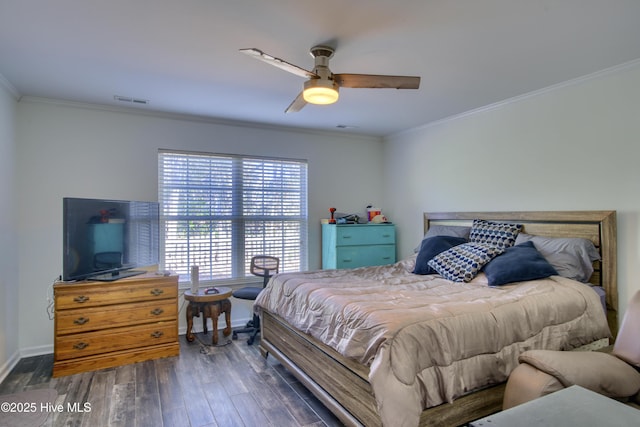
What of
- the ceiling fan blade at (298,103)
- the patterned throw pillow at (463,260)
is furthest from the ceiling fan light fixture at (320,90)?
the patterned throw pillow at (463,260)

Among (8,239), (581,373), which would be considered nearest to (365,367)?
(581,373)

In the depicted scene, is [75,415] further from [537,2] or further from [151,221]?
[537,2]

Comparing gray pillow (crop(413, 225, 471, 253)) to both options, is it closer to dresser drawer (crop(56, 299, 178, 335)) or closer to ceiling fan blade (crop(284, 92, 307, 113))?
ceiling fan blade (crop(284, 92, 307, 113))

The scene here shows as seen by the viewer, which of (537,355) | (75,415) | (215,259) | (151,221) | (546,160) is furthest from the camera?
(215,259)

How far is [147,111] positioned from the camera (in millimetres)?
3912

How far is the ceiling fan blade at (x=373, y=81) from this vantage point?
2.29 meters

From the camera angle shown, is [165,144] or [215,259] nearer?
[165,144]

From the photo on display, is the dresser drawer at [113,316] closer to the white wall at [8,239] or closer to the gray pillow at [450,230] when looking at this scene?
the white wall at [8,239]

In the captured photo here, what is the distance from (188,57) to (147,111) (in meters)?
1.65

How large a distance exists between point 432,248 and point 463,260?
43 cm

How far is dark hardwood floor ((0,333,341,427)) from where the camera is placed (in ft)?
7.66

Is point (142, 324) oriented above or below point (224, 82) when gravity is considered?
below

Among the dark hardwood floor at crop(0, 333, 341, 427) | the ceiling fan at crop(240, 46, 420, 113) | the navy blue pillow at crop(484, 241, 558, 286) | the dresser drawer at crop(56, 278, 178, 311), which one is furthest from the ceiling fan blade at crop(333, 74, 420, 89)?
the dresser drawer at crop(56, 278, 178, 311)

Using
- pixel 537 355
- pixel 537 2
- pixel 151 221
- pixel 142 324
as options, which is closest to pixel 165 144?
pixel 151 221
